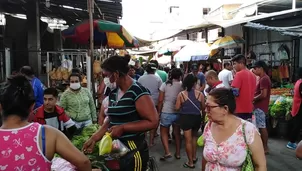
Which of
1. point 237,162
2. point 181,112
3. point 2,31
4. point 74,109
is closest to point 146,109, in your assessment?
point 237,162

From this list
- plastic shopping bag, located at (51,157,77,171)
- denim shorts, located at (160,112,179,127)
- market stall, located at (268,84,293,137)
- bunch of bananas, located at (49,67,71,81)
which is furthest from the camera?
market stall, located at (268,84,293,137)

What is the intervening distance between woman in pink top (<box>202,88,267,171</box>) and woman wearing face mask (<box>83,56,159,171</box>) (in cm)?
52

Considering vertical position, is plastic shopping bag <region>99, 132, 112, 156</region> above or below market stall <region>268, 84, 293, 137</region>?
above

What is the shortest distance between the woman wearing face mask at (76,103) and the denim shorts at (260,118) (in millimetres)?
3456

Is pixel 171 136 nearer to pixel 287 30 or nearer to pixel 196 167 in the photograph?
pixel 196 167

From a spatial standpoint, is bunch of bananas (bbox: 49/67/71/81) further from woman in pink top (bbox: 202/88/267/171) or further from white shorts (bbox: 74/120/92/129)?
woman in pink top (bbox: 202/88/267/171)

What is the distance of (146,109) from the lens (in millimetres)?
2740

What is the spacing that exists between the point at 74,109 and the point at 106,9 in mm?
5247

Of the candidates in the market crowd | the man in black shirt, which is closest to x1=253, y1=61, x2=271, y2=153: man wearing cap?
the market crowd

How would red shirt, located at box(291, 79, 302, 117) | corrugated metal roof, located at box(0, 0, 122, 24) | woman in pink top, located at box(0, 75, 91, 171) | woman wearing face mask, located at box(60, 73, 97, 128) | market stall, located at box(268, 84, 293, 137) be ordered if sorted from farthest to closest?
1. corrugated metal roof, located at box(0, 0, 122, 24)
2. market stall, located at box(268, 84, 293, 137)
3. red shirt, located at box(291, 79, 302, 117)
4. woman wearing face mask, located at box(60, 73, 97, 128)
5. woman in pink top, located at box(0, 75, 91, 171)

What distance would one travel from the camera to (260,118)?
6414 mm

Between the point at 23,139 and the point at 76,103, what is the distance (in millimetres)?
3437

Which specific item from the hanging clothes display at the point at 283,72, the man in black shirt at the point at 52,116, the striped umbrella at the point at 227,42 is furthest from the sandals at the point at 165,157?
the striped umbrella at the point at 227,42

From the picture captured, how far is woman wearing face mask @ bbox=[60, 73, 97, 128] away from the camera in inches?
206
